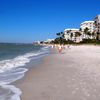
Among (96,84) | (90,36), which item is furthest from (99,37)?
(96,84)

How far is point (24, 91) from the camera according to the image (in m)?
6.94

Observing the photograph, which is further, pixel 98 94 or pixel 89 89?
pixel 89 89

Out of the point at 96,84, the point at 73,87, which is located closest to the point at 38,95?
the point at 73,87

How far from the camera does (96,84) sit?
7.74m

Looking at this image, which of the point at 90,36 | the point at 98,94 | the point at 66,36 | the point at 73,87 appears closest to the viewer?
the point at 98,94

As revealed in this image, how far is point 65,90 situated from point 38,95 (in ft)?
3.22

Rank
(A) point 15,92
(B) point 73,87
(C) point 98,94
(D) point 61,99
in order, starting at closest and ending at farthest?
(D) point 61,99 < (C) point 98,94 < (A) point 15,92 < (B) point 73,87

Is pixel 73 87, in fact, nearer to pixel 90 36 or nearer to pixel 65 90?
pixel 65 90

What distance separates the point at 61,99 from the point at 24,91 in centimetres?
147

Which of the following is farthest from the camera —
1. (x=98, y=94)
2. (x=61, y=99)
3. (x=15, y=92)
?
(x=15, y=92)

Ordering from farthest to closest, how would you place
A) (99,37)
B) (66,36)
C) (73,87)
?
(66,36) → (99,37) → (73,87)

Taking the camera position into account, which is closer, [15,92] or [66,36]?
[15,92]

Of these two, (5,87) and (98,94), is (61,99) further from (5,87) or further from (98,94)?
(5,87)

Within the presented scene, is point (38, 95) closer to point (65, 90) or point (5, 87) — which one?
point (65, 90)
